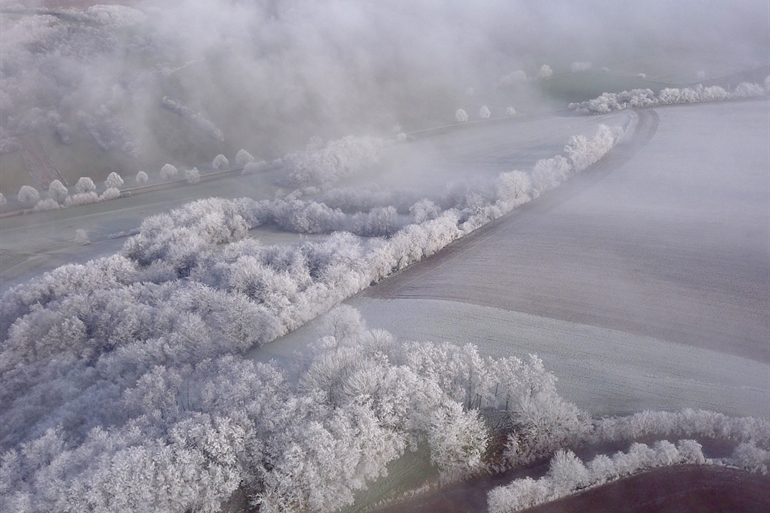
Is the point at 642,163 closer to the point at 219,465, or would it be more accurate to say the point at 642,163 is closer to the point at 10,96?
the point at 219,465

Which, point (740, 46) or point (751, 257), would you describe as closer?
point (751, 257)

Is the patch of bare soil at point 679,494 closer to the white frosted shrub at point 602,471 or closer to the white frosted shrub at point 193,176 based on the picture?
the white frosted shrub at point 602,471

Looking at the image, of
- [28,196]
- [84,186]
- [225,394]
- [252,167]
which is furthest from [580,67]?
[225,394]

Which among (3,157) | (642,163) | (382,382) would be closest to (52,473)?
(382,382)

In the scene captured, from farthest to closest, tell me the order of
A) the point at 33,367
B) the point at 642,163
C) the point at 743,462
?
the point at 642,163 < the point at 33,367 < the point at 743,462

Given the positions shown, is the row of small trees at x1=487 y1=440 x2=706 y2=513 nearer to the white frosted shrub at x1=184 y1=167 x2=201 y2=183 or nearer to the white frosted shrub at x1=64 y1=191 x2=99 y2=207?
the white frosted shrub at x1=184 y1=167 x2=201 y2=183

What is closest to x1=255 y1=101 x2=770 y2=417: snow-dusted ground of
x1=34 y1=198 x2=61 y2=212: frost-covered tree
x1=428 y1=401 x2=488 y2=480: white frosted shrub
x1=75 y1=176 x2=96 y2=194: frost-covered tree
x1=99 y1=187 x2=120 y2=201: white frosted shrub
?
x1=428 y1=401 x2=488 y2=480: white frosted shrub
